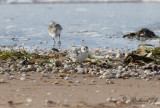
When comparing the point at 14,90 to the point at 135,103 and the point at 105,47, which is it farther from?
the point at 105,47

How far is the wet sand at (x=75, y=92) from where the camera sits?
13.2ft

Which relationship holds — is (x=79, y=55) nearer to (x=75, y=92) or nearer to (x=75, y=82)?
(x=75, y=82)

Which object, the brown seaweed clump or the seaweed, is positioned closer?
the seaweed

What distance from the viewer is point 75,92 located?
461 centimetres

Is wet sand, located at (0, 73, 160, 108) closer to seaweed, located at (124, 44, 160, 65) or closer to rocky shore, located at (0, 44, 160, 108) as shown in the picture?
rocky shore, located at (0, 44, 160, 108)

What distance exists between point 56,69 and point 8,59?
1176mm

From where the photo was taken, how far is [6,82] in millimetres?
5121

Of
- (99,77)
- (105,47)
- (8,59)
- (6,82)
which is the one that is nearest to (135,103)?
(99,77)

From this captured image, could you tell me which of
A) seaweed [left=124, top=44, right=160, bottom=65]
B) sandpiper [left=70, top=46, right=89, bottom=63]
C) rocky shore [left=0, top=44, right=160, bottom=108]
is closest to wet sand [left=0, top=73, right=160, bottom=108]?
rocky shore [left=0, top=44, right=160, bottom=108]

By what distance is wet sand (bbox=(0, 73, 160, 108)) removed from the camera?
402 centimetres

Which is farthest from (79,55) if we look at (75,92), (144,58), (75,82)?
(75,92)

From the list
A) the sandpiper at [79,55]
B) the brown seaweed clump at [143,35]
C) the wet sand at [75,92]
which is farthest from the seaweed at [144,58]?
the brown seaweed clump at [143,35]

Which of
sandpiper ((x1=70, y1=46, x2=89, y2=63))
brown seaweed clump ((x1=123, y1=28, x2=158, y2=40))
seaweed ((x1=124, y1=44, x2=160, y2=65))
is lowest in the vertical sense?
seaweed ((x1=124, y1=44, x2=160, y2=65))

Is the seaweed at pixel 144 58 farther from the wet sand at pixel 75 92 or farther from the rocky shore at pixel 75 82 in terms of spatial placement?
the wet sand at pixel 75 92
